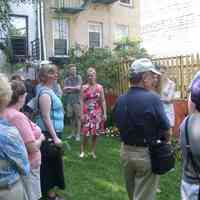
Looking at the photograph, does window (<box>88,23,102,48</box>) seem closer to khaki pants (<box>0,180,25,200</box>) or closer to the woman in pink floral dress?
the woman in pink floral dress

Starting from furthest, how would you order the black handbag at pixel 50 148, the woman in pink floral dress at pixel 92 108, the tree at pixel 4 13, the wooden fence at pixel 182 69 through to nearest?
the tree at pixel 4 13
the wooden fence at pixel 182 69
the woman in pink floral dress at pixel 92 108
the black handbag at pixel 50 148

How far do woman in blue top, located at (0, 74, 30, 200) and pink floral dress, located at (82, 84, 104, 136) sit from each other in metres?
5.08

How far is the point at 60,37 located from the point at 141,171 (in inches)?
642

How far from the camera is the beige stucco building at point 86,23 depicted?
773 inches

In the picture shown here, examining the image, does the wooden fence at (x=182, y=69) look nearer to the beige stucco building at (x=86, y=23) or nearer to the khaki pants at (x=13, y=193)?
the khaki pants at (x=13, y=193)

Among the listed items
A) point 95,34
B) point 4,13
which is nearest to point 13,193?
point 4,13

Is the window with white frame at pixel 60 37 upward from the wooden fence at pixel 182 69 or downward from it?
upward

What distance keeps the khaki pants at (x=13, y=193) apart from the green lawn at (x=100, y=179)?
270cm

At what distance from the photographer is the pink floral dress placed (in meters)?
8.22

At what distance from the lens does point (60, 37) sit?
65.6 ft

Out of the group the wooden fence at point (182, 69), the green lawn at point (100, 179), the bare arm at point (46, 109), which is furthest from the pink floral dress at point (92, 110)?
the bare arm at point (46, 109)

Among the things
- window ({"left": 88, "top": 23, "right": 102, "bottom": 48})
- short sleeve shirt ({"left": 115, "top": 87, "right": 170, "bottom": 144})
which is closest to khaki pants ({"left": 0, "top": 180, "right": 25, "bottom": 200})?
short sleeve shirt ({"left": 115, "top": 87, "right": 170, "bottom": 144})

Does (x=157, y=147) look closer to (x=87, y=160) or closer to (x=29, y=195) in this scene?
(x=29, y=195)

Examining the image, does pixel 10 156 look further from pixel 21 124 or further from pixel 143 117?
pixel 143 117
